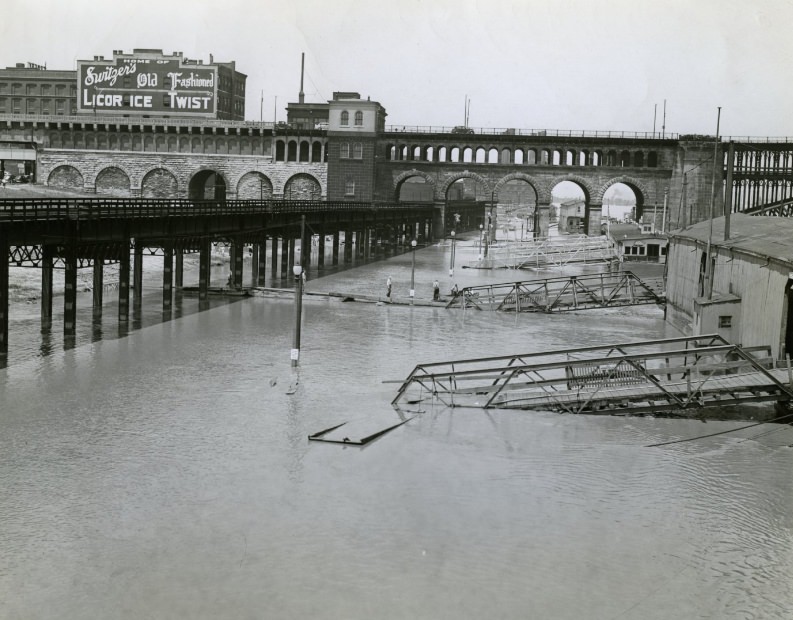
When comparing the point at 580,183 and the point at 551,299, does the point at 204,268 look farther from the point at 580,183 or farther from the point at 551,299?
the point at 580,183

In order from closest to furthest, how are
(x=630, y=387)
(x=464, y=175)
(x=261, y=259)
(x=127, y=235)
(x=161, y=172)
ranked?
(x=630, y=387), (x=127, y=235), (x=261, y=259), (x=464, y=175), (x=161, y=172)

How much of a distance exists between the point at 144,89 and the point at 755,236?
96267mm

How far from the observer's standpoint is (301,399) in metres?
28.3

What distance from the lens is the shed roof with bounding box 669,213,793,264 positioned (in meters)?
30.3

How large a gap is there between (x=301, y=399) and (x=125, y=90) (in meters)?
99.6

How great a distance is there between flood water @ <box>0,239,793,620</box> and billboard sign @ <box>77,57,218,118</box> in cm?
9083

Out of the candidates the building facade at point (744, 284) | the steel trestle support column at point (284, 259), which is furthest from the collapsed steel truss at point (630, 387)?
the steel trestle support column at point (284, 259)

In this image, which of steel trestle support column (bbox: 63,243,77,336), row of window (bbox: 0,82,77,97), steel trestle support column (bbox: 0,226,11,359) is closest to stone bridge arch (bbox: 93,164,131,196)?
row of window (bbox: 0,82,77,97)

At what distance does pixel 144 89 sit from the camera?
387 feet

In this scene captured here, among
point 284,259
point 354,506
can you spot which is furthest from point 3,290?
point 284,259

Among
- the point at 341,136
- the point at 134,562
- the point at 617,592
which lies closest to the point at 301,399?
the point at 134,562

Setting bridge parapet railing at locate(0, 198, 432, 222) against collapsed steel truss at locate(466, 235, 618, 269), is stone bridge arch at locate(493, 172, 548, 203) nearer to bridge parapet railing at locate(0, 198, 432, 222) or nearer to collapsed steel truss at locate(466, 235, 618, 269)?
collapsed steel truss at locate(466, 235, 618, 269)

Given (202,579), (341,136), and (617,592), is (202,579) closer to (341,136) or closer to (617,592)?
(617,592)

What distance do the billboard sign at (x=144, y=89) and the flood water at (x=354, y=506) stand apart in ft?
298
